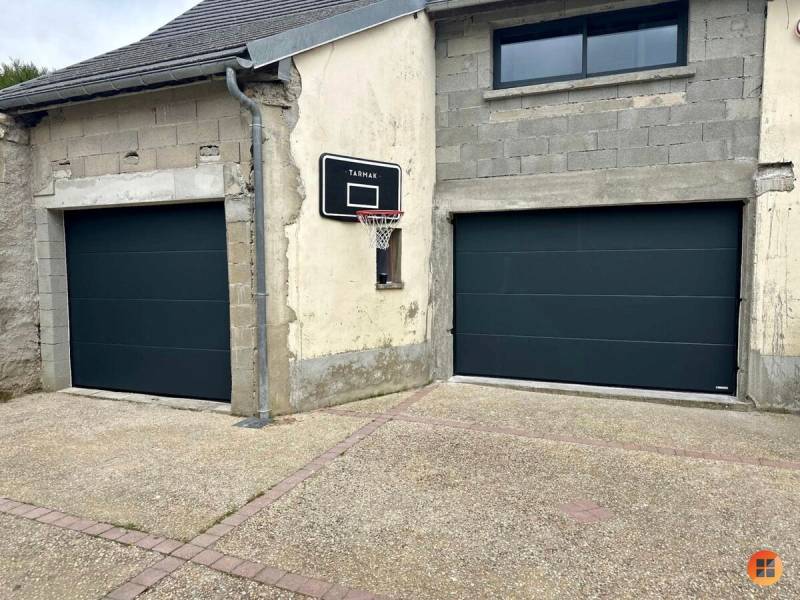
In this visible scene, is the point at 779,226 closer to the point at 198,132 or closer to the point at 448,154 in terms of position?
the point at 448,154

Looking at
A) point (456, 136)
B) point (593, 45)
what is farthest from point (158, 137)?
point (593, 45)

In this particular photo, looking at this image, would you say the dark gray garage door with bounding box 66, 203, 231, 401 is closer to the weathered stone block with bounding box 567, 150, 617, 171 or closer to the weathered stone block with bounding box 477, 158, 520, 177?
the weathered stone block with bounding box 477, 158, 520, 177

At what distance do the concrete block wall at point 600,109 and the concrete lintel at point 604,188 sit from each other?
110mm

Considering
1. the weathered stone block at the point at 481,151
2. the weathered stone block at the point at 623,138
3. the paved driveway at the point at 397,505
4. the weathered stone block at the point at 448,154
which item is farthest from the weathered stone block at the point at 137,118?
the weathered stone block at the point at 623,138

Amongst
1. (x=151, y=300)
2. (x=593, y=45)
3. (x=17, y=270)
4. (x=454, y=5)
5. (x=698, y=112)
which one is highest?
(x=454, y=5)

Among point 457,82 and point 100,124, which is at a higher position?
point 457,82

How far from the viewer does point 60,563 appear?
305 cm

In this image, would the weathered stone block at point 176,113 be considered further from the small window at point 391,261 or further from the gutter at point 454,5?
the gutter at point 454,5

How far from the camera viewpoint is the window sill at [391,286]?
656cm

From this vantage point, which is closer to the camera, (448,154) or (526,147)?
(526,147)

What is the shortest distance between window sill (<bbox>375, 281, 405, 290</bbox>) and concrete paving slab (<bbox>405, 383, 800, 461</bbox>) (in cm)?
138

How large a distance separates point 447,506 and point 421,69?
5341mm

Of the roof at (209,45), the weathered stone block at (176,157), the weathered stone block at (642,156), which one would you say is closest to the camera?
the roof at (209,45)

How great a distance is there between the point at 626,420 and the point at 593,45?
14.7 feet
